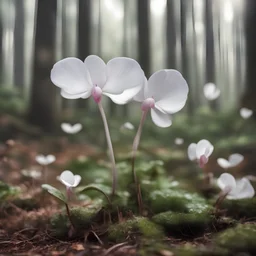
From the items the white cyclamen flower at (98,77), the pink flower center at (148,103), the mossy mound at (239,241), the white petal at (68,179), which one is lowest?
the mossy mound at (239,241)

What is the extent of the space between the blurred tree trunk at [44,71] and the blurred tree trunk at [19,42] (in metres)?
6.10

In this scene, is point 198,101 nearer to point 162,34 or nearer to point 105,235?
point 162,34

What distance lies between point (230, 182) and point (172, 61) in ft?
27.2

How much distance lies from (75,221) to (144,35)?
7067mm

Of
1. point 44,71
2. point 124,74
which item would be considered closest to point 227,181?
point 124,74

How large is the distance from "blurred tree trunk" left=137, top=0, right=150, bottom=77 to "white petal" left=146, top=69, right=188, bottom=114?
6221 millimetres

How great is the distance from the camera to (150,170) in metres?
1.95

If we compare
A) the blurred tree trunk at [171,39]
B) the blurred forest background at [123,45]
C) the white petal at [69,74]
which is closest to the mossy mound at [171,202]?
the white petal at [69,74]

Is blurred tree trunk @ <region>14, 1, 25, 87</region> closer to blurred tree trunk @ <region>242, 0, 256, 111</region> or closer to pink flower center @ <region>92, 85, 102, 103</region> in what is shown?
blurred tree trunk @ <region>242, 0, 256, 111</region>

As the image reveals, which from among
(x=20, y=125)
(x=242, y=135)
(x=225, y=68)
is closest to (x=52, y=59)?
(x=20, y=125)

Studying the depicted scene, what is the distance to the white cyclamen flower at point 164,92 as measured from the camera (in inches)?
50.8

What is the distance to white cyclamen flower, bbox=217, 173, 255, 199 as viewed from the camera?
4.34ft

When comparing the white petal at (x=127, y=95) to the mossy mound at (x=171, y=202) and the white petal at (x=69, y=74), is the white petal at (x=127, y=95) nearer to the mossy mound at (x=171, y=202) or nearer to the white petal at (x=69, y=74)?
the white petal at (x=69, y=74)

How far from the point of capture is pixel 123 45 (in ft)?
38.3
